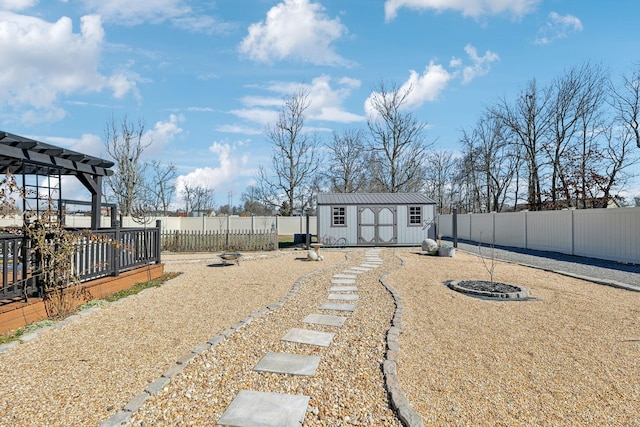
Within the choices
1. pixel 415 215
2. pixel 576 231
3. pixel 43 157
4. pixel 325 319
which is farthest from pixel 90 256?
pixel 576 231

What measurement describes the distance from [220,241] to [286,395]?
1365 cm

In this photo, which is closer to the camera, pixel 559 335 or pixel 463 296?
pixel 559 335

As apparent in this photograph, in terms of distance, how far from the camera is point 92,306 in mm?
5129

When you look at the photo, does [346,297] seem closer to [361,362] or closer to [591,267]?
[361,362]

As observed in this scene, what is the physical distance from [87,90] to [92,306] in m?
8.17

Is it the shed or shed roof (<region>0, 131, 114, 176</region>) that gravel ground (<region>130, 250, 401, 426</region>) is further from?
the shed

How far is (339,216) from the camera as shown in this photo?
15516mm

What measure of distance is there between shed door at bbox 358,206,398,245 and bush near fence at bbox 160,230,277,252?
3.94 m

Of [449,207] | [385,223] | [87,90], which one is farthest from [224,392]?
[449,207]

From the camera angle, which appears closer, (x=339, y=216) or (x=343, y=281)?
(x=343, y=281)

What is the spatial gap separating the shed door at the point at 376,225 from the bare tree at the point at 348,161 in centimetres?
1412

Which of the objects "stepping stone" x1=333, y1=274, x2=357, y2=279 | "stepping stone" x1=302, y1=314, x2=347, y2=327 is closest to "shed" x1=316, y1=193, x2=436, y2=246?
"stepping stone" x1=333, y1=274, x2=357, y2=279

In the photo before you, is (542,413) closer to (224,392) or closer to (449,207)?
(224,392)

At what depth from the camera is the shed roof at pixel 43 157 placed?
5.19 meters
